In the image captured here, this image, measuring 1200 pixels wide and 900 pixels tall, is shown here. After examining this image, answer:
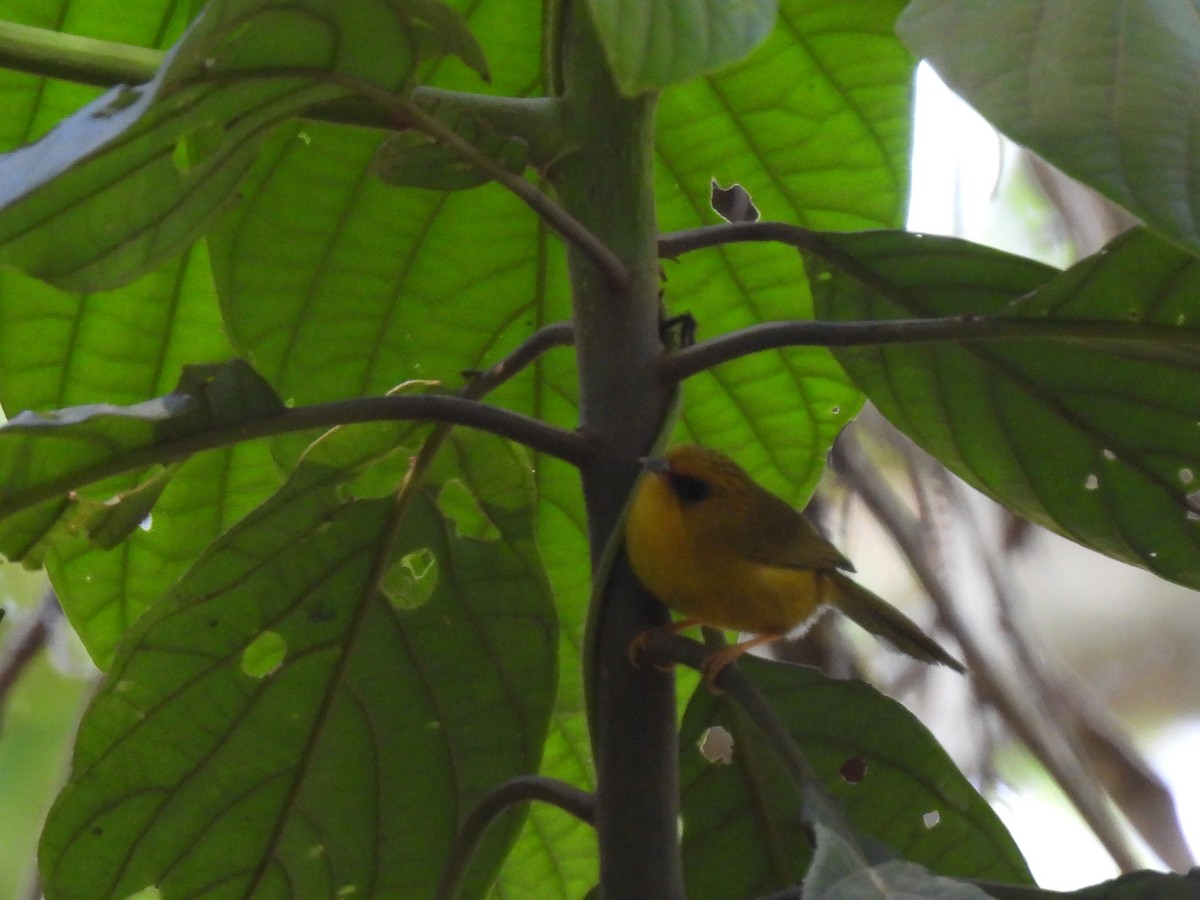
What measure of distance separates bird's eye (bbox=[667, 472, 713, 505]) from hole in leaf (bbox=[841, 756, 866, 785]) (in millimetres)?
268

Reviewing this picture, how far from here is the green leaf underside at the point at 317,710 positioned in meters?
1.24

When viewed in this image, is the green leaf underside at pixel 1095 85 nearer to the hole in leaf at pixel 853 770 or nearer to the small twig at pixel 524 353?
the small twig at pixel 524 353

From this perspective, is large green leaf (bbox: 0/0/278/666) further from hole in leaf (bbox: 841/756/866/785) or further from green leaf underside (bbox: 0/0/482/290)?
hole in leaf (bbox: 841/756/866/785)

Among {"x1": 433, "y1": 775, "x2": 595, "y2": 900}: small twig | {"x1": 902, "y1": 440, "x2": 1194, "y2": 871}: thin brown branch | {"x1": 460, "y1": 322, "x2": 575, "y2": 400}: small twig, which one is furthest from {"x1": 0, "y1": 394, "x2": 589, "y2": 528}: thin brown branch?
{"x1": 902, "y1": 440, "x2": 1194, "y2": 871}: thin brown branch

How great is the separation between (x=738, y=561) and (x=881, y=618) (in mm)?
267

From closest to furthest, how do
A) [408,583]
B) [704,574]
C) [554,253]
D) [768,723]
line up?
[768,723] → [704,574] → [408,583] → [554,253]

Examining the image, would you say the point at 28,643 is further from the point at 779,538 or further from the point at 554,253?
the point at 779,538

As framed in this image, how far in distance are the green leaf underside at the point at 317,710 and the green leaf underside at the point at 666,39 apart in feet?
2.12

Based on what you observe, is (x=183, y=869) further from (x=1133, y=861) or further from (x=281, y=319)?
(x=1133, y=861)

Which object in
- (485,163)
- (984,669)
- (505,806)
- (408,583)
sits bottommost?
(505,806)

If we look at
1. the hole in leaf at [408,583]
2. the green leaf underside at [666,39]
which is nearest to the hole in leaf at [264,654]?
the hole in leaf at [408,583]

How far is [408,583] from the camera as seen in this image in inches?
51.5

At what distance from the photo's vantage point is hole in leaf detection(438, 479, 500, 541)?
1.31 meters

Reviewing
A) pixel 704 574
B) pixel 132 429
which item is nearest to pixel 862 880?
pixel 704 574
